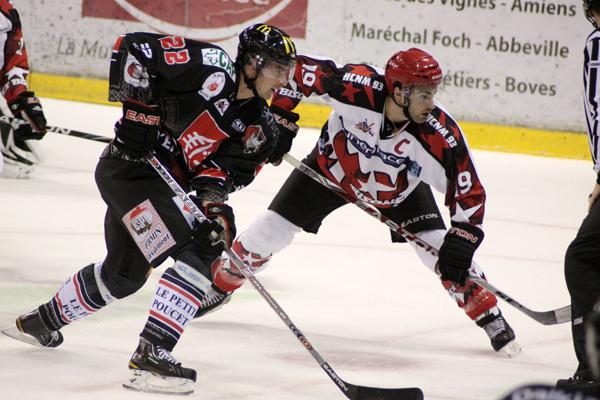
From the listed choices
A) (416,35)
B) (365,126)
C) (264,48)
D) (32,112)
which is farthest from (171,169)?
(416,35)

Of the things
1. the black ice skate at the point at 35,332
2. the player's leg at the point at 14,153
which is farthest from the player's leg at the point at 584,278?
the player's leg at the point at 14,153

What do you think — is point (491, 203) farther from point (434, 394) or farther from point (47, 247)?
point (434, 394)

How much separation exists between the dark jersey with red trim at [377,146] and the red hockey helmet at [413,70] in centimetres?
15

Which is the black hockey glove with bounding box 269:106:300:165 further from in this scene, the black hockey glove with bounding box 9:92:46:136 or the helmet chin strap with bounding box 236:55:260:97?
the black hockey glove with bounding box 9:92:46:136

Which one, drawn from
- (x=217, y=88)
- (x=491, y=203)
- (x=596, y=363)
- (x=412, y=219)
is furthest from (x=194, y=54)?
(x=491, y=203)

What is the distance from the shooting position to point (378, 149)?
3.61m

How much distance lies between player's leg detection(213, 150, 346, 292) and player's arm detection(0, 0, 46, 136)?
1.04 metres

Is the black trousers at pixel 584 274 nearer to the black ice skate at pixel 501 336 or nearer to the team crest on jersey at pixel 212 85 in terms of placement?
the black ice skate at pixel 501 336

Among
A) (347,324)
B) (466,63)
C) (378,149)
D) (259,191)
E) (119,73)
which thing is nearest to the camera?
(119,73)

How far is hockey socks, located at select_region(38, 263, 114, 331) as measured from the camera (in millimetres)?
3146

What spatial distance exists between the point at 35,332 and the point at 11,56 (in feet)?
6.13

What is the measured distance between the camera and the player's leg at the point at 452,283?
3.70m

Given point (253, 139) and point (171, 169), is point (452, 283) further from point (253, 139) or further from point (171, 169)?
point (171, 169)

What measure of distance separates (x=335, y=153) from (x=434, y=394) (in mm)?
969
